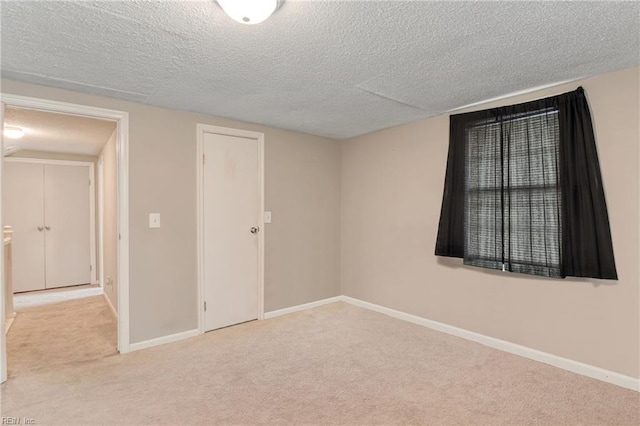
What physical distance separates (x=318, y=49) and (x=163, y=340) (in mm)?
2776

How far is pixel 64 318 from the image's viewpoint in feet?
12.6

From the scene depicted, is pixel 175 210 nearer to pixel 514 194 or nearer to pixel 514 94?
pixel 514 194

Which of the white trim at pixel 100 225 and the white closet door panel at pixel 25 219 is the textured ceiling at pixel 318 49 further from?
the white closet door panel at pixel 25 219

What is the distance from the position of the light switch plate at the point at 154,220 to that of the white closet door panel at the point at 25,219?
3.53 m

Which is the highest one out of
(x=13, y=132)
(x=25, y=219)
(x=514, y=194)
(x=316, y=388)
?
(x=13, y=132)

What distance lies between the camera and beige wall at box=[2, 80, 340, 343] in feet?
9.72

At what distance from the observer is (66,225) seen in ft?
17.8

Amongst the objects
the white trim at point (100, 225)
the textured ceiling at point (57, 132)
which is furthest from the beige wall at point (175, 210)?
the white trim at point (100, 225)

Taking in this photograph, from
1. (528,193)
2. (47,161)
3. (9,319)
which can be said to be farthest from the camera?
(47,161)

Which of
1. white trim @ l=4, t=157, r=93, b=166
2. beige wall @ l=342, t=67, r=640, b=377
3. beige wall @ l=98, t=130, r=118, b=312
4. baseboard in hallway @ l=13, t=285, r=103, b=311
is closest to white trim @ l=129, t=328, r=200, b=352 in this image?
beige wall @ l=98, t=130, r=118, b=312

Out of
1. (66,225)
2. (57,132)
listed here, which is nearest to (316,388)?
(57,132)

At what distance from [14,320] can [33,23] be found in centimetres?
351

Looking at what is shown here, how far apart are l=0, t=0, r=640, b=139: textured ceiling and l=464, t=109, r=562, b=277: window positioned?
0.33 m

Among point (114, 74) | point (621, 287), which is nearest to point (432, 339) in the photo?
point (621, 287)
